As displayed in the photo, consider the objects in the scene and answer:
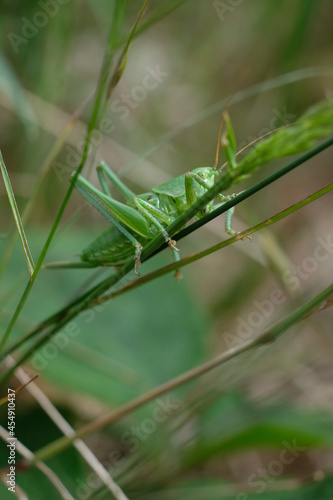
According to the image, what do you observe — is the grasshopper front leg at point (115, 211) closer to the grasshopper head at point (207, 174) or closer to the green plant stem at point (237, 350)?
the grasshopper head at point (207, 174)

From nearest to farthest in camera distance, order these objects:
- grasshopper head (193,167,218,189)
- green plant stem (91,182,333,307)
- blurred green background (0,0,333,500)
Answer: green plant stem (91,182,333,307)
grasshopper head (193,167,218,189)
blurred green background (0,0,333,500)

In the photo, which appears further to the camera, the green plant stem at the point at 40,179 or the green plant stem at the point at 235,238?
the green plant stem at the point at 40,179

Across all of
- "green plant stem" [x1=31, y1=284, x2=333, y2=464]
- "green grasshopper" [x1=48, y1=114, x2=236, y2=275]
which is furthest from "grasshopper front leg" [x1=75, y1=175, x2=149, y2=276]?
"green plant stem" [x1=31, y1=284, x2=333, y2=464]

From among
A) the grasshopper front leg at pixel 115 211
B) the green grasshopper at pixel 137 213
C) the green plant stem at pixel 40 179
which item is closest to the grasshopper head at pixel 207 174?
the green grasshopper at pixel 137 213

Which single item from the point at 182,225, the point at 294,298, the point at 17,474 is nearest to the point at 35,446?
the point at 17,474

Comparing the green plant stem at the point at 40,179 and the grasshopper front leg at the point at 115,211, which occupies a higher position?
the green plant stem at the point at 40,179

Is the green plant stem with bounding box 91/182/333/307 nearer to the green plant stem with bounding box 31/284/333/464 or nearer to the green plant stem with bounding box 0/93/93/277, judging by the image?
the green plant stem with bounding box 31/284/333/464

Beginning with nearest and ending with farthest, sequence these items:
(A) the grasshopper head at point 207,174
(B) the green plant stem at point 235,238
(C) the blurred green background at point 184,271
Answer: (B) the green plant stem at point 235,238, (A) the grasshopper head at point 207,174, (C) the blurred green background at point 184,271

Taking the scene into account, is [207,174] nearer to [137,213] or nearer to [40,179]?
[137,213]

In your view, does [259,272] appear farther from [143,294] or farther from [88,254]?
[88,254]
